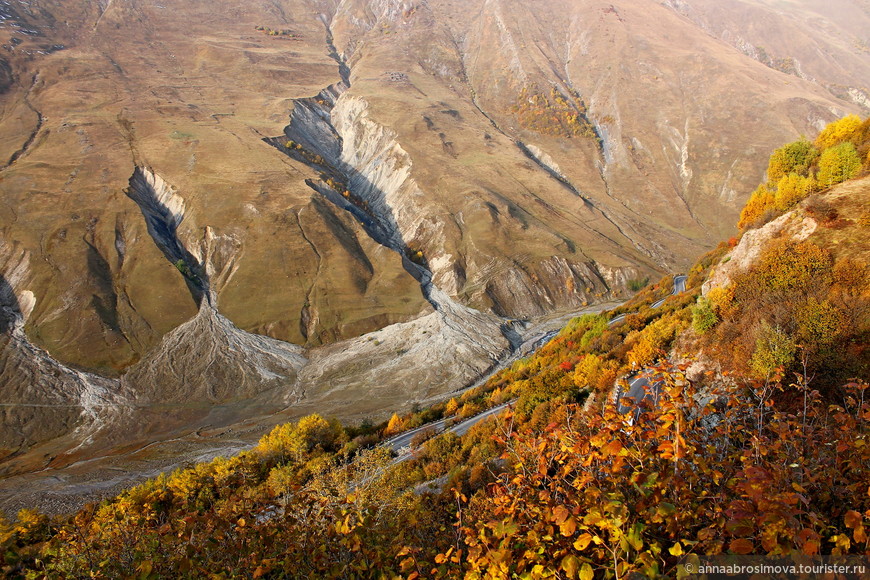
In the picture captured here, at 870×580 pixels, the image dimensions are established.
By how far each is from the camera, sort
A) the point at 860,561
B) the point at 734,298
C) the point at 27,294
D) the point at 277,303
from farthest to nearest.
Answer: the point at 277,303
the point at 27,294
the point at 734,298
the point at 860,561

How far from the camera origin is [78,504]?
3756 cm

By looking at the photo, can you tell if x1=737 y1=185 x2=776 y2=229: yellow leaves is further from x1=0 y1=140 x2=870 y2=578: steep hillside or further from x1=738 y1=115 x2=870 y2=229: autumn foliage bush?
x1=0 y1=140 x2=870 y2=578: steep hillside

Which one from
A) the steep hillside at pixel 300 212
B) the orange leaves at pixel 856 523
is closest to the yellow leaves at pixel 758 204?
the steep hillside at pixel 300 212

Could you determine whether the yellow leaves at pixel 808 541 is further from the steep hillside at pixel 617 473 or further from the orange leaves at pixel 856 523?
the orange leaves at pixel 856 523

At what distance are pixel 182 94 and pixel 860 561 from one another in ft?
564

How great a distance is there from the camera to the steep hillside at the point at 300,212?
6100 cm

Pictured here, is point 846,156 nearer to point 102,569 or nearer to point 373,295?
point 102,569

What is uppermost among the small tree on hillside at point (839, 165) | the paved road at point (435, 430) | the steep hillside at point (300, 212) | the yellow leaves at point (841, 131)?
the steep hillside at point (300, 212)

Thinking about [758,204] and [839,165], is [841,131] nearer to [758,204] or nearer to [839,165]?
[758,204]

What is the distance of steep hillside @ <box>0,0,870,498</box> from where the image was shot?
200ft

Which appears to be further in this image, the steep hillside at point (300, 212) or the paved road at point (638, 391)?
the steep hillside at point (300, 212)

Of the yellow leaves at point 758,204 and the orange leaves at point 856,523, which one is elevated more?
the yellow leaves at point 758,204

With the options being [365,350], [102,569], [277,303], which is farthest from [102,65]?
[102,569]

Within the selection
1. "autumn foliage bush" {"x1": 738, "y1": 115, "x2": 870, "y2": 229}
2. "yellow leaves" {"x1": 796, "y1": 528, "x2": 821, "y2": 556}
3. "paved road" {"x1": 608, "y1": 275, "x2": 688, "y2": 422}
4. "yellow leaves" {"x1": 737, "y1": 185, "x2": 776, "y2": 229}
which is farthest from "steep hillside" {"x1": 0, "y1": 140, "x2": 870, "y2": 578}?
"yellow leaves" {"x1": 737, "y1": 185, "x2": 776, "y2": 229}
